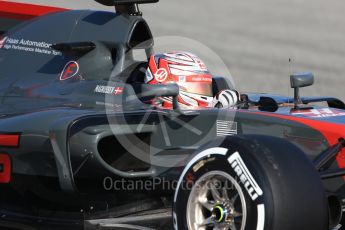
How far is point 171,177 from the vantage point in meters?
3.05

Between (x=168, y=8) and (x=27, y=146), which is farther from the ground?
(x=168, y=8)

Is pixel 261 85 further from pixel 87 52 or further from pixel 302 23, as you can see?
pixel 87 52

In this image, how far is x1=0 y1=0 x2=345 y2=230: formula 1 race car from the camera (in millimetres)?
2416

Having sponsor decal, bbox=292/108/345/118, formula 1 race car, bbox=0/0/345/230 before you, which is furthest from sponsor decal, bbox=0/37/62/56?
sponsor decal, bbox=292/108/345/118

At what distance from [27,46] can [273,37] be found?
354cm

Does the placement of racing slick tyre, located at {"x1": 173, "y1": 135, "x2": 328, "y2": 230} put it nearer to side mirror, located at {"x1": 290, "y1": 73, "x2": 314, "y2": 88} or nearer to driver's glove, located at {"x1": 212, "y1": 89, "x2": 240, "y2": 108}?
driver's glove, located at {"x1": 212, "y1": 89, "x2": 240, "y2": 108}

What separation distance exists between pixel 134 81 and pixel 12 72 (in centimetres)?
82

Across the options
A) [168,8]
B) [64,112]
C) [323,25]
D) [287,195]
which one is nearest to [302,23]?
[323,25]

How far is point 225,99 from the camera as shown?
12.6 ft

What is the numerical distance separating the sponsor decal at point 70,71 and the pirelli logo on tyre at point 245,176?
5.75ft

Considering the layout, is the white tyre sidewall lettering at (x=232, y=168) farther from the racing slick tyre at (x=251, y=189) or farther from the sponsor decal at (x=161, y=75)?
the sponsor decal at (x=161, y=75)

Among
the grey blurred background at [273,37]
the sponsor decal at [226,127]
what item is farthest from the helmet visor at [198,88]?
the grey blurred background at [273,37]

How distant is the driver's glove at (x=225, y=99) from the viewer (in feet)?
12.6

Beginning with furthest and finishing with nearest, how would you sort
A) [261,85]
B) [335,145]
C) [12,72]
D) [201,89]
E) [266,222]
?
[261,85] < [12,72] < [201,89] < [335,145] < [266,222]
